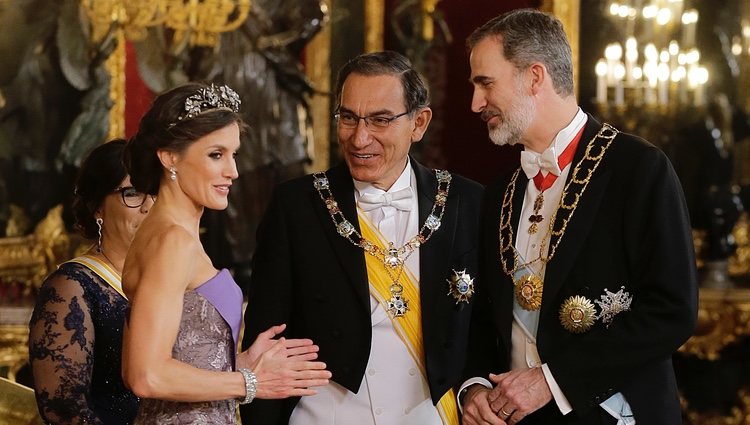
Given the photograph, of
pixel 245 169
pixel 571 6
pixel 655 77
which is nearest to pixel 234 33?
pixel 245 169

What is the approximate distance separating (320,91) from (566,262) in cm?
385

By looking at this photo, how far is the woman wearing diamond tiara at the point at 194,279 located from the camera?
234 cm

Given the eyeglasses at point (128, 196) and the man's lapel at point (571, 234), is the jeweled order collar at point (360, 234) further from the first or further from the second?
the eyeglasses at point (128, 196)

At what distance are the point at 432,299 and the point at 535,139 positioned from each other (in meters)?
0.51

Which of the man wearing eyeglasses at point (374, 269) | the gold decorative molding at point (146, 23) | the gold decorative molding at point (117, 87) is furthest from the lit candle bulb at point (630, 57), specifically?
the man wearing eyeglasses at point (374, 269)

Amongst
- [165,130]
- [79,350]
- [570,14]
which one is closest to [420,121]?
[165,130]

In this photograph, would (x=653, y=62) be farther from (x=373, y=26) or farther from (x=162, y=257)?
(x=162, y=257)

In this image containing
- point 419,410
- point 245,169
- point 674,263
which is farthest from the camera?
point 245,169

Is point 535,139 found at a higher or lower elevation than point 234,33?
lower

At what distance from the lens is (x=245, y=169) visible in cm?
620

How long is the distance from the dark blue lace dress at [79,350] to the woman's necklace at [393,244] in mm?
639

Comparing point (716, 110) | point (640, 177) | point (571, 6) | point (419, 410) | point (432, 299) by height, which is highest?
point (571, 6)

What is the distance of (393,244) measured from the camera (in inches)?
119

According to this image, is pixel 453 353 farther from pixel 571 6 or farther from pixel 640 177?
pixel 571 6
